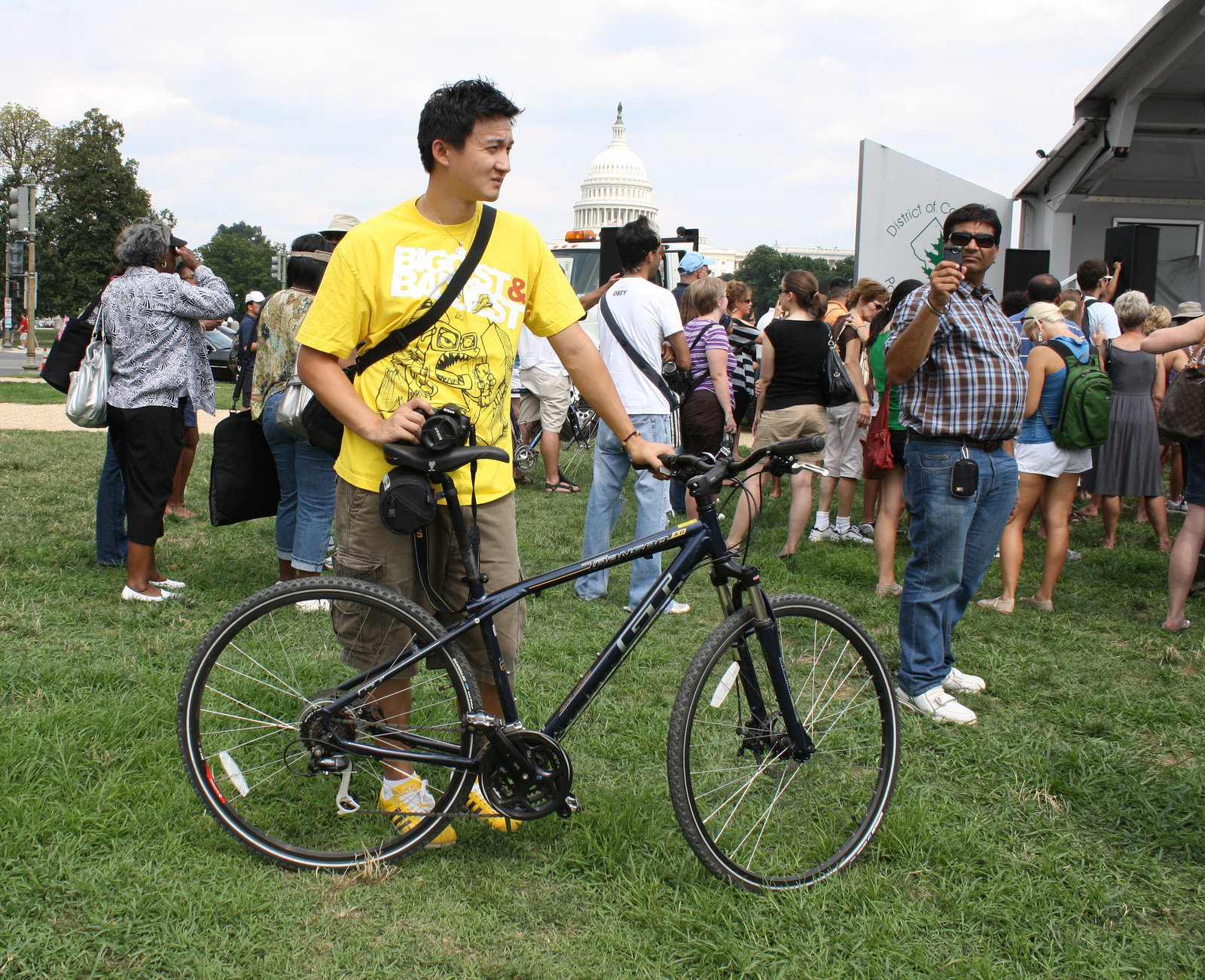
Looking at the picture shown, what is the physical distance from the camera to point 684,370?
5.98 m

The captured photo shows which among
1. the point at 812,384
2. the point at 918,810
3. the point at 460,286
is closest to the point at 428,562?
the point at 460,286

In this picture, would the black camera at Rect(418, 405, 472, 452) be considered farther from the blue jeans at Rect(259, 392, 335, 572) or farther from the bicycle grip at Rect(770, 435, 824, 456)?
the blue jeans at Rect(259, 392, 335, 572)

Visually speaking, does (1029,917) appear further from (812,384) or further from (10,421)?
(10,421)

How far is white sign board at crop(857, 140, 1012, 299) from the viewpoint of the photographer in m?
9.10

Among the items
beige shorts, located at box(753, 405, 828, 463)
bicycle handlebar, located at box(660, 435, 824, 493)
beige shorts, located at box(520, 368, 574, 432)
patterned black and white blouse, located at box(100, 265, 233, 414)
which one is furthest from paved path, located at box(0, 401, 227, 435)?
bicycle handlebar, located at box(660, 435, 824, 493)

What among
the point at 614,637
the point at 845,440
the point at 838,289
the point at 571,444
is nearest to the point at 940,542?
the point at 614,637

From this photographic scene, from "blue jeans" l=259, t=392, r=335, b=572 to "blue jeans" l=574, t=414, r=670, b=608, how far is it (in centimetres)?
142

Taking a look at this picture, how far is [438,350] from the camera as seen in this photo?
2.78m

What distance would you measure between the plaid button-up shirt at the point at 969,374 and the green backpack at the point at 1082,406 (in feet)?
6.81

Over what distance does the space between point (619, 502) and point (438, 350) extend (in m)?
3.13

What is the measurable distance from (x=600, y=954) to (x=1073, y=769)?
6.88 feet

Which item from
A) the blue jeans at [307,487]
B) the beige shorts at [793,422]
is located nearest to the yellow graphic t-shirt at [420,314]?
the blue jeans at [307,487]

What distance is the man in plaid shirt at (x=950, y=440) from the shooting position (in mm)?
3932

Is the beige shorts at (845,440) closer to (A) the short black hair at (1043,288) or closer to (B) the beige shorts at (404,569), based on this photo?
(A) the short black hair at (1043,288)
